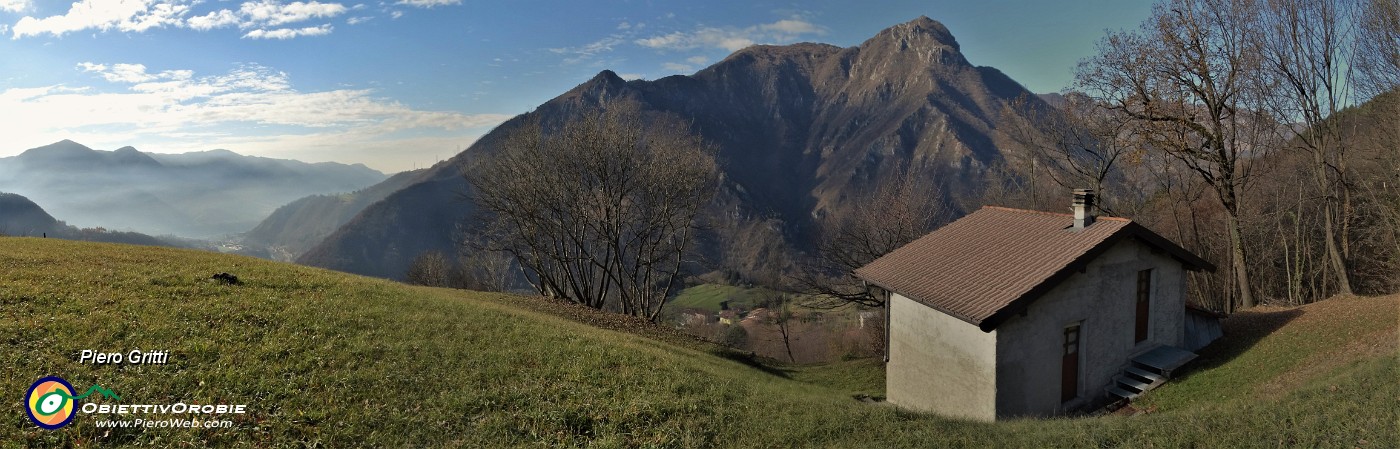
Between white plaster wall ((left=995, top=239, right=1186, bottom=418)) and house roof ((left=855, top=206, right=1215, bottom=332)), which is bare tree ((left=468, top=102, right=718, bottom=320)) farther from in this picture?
white plaster wall ((left=995, top=239, right=1186, bottom=418))

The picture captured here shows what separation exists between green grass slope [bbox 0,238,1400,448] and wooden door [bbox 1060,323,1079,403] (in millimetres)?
4253

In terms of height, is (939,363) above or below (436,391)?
below

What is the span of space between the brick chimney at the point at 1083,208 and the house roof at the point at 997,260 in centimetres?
19

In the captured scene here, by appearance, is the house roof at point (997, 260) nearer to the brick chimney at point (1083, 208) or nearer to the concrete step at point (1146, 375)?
the brick chimney at point (1083, 208)

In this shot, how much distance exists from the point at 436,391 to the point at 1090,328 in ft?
53.4

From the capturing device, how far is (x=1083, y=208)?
16656 mm

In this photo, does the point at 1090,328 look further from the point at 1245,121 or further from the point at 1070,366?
the point at 1245,121

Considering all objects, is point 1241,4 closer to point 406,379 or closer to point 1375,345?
point 1375,345

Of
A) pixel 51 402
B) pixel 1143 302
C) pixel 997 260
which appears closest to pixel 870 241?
pixel 1143 302

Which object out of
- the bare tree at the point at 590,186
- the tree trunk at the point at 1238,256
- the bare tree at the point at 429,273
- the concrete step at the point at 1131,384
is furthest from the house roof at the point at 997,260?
the bare tree at the point at 429,273

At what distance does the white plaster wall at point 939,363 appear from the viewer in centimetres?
1444

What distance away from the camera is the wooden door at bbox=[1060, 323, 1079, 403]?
51.0ft

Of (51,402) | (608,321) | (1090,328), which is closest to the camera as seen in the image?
(51,402)

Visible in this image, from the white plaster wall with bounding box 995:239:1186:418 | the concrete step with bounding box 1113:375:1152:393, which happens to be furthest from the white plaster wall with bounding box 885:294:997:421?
the concrete step with bounding box 1113:375:1152:393
